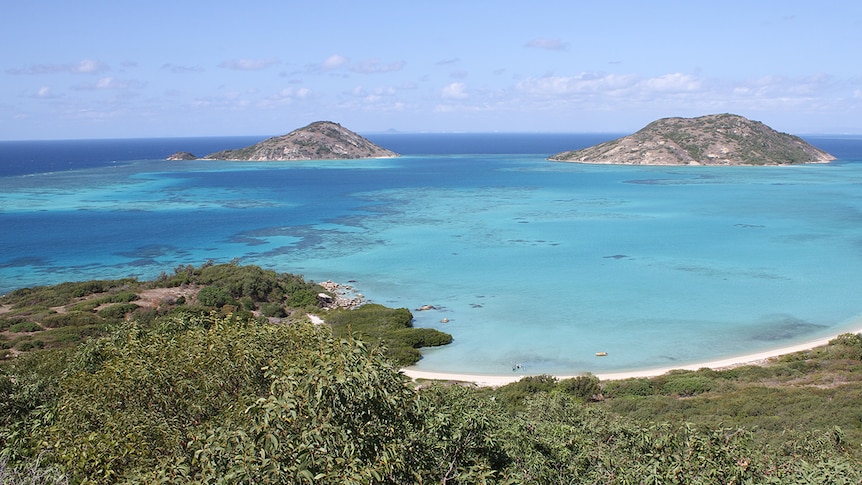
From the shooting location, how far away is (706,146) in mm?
153375

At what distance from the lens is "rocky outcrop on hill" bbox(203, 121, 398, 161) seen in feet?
603

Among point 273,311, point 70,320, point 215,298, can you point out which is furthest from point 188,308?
point 70,320

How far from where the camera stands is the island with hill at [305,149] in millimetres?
183500

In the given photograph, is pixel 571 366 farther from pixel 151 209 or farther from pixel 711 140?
pixel 711 140

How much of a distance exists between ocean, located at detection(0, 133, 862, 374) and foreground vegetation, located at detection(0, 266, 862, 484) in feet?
53.8

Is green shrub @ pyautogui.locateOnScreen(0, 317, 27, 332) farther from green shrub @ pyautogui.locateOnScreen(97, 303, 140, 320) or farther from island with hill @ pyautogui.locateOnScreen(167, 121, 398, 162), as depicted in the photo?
island with hill @ pyautogui.locateOnScreen(167, 121, 398, 162)

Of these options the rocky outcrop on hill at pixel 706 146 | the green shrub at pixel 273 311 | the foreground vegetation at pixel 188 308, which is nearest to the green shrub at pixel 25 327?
the foreground vegetation at pixel 188 308

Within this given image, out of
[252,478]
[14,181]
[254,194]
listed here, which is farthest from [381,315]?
[14,181]

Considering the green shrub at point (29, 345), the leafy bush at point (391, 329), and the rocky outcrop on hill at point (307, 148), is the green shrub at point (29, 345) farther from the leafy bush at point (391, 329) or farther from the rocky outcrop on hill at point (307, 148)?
the rocky outcrop on hill at point (307, 148)

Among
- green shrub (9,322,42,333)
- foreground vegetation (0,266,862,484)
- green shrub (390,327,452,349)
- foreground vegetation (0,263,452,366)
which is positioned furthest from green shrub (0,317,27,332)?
green shrub (390,327,452,349)

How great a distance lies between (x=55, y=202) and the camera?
289ft

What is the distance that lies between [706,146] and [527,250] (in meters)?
117

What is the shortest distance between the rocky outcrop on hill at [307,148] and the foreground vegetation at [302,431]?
564ft

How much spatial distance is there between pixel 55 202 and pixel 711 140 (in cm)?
14072
